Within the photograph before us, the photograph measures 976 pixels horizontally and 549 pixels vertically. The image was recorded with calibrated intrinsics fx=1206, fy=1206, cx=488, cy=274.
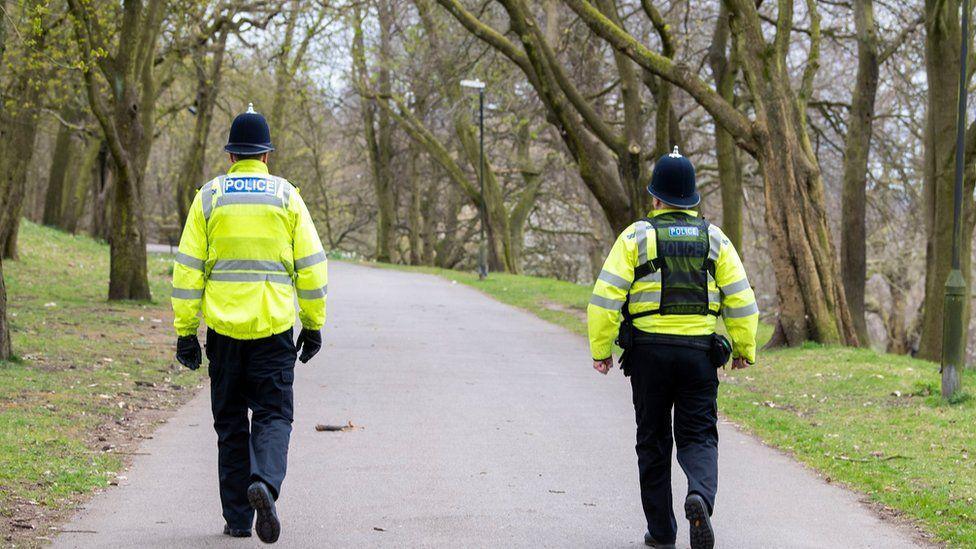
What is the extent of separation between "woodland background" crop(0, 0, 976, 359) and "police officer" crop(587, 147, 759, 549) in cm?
757

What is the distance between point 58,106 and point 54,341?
50.5 feet

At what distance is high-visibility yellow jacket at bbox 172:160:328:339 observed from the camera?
5730 mm

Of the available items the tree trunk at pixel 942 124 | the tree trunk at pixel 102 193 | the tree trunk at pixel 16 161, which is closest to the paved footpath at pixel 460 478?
the tree trunk at pixel 942 124

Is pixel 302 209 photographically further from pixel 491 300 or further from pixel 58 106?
pixel 58 106

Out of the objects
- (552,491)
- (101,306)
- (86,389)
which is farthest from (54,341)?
(552,491)

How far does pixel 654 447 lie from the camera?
233 inches

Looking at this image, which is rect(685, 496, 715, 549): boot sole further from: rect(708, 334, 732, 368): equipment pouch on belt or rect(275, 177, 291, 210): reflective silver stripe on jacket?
rect(275, 177, 291, 210): reflective silver stripe on jacket

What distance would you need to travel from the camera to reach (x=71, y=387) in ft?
34.7

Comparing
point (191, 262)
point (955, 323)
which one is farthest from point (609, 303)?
point (955, 323)

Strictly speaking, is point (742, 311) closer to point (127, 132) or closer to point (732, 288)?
point (732, 288)

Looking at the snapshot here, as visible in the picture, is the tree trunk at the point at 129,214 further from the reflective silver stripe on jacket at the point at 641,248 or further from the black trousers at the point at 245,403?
the reflective silver stripe on jacket at the point at 641,248

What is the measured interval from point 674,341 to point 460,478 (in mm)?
2201

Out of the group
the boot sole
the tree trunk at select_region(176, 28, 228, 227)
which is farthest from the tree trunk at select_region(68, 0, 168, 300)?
the boot sole

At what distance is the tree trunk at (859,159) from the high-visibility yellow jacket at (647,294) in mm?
13417
